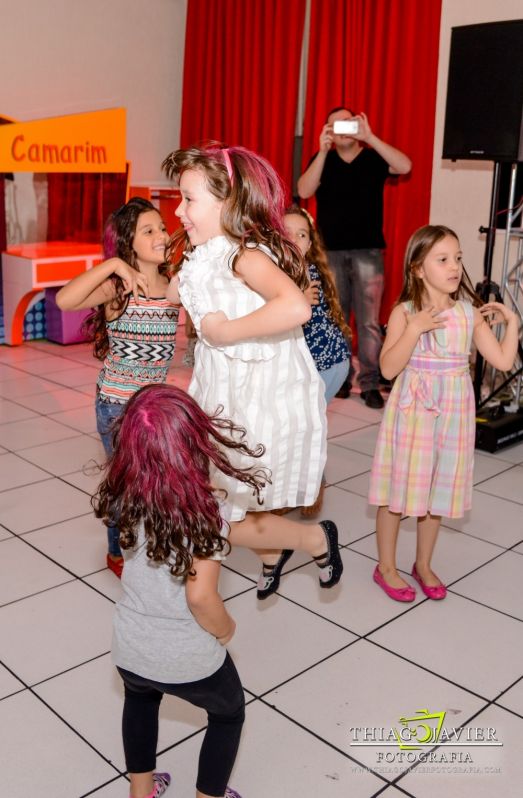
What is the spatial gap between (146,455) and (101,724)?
0.81m

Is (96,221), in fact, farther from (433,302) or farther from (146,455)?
(146,455)

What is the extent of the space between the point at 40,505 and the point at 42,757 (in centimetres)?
135

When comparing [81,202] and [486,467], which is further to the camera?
[81,202]

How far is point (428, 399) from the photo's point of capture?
7.23 ft

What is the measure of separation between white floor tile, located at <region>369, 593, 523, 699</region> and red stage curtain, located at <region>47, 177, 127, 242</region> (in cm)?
405

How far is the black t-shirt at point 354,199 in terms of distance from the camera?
445 centimetres

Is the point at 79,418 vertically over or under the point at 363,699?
over

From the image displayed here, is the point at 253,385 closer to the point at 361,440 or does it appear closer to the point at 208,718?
the point at 208,718

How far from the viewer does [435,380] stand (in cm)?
223

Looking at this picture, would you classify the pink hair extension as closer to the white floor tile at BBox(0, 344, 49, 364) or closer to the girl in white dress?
the girl in white dress

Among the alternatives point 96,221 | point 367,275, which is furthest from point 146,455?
point 96,221

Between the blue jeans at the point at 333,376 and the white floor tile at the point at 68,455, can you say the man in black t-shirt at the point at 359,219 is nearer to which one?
the white floor tile at the point at 68,455

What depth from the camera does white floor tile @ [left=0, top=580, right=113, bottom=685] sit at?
1.99 metres

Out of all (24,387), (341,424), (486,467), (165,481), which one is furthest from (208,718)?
(24,387)
